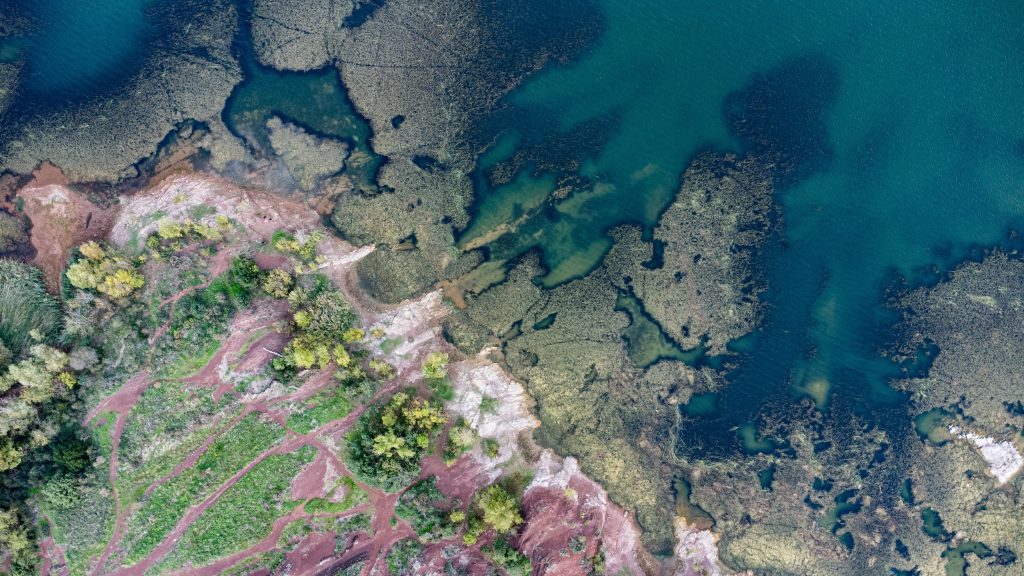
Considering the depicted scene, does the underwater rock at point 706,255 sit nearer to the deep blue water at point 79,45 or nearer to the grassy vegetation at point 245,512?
the grassy vegetation at point 245,512

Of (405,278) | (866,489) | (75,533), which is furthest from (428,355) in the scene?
(866,489)

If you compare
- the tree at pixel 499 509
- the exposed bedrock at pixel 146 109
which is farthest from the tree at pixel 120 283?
the tree at pixel 499 509

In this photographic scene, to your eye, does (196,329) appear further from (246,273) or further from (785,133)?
(785,133)

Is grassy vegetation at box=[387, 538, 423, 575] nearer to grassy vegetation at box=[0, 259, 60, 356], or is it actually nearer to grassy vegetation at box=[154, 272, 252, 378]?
grassy vegetation at box=[154, 272, 252, 378]

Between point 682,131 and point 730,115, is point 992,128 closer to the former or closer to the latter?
point 730,115

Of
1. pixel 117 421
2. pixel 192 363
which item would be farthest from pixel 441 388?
pixel 117 421
